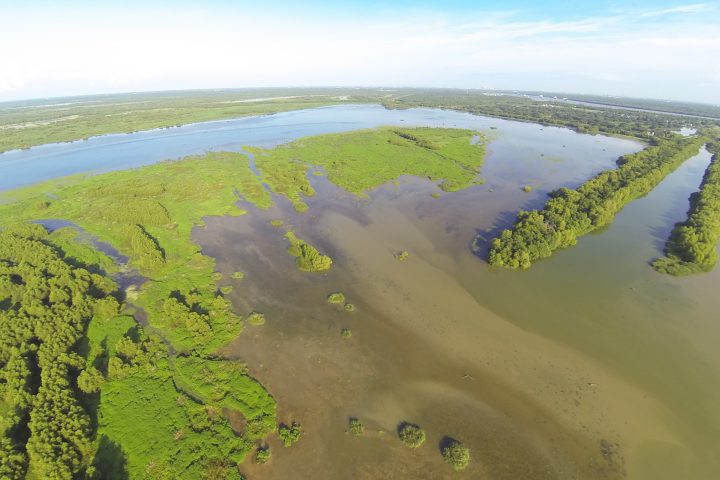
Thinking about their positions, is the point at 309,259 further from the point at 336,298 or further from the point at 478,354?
the point at 478,354

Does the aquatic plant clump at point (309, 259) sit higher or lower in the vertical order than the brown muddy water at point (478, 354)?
higher

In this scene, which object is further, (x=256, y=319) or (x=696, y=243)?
(x=696, y=243)

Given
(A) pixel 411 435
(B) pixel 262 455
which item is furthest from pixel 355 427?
(B) pixel 262 455

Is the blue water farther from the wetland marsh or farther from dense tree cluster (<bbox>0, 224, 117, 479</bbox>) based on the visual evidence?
dense tree cluster (<bbox>0, 224, 117, 479</bbox>)

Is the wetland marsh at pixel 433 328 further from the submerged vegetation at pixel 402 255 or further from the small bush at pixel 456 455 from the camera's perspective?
the submerged vegetation at pixel 402 255

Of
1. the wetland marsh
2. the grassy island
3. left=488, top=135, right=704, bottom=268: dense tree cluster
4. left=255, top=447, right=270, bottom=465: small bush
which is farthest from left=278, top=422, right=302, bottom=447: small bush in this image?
left=488, top=135, right=704, bottom=268: dense tree cluster

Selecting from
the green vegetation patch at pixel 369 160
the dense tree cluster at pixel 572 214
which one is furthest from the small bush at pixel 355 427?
the green vegetation patch at pixel 369 160

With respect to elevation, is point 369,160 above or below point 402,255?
above

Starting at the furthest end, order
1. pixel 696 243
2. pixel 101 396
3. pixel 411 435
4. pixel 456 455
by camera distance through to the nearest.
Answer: pixel 696 243 < pixel 101 396 < pixel 411 435 < pixel 456 455
